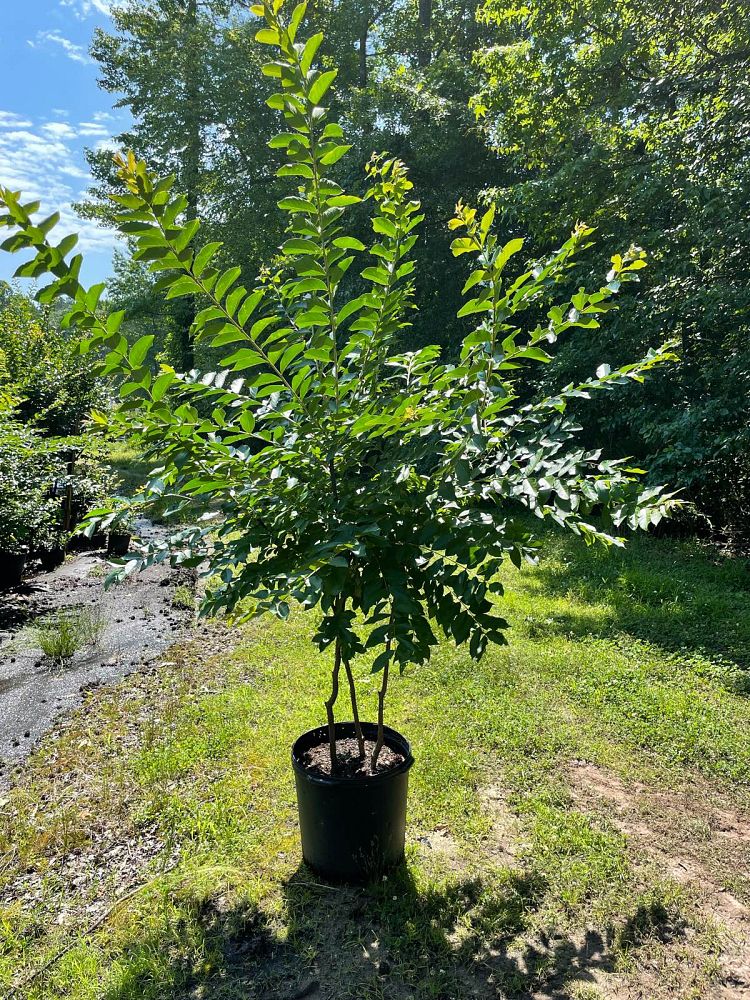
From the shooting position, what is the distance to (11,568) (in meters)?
6.49

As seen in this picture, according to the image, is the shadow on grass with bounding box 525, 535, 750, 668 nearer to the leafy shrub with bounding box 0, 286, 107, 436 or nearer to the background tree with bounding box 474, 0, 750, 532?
the background tree with bounding box 474, 0, 750, 532

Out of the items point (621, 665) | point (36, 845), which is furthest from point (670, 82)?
point (36, 845)

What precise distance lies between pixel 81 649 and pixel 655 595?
17.0 ft

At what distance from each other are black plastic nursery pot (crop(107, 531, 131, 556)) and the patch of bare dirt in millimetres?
6484

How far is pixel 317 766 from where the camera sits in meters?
2.65

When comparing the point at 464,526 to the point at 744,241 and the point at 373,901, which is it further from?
the point at 744,241

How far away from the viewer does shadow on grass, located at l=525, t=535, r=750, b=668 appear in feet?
16.6

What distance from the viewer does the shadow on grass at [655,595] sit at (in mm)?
5062

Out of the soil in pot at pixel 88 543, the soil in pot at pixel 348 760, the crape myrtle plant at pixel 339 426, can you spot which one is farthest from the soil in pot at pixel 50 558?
the crape myrtle plant at pixel 339 426

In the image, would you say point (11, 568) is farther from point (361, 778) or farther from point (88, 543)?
point (361, 778)

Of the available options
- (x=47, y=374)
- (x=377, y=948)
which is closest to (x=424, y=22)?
(x=47, y=374)

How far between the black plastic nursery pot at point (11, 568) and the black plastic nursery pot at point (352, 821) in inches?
204

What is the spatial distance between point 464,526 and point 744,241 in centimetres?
629

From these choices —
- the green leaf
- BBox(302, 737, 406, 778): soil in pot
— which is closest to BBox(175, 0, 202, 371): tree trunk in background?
BBox(302, 737, 406, 778): soil in pot
